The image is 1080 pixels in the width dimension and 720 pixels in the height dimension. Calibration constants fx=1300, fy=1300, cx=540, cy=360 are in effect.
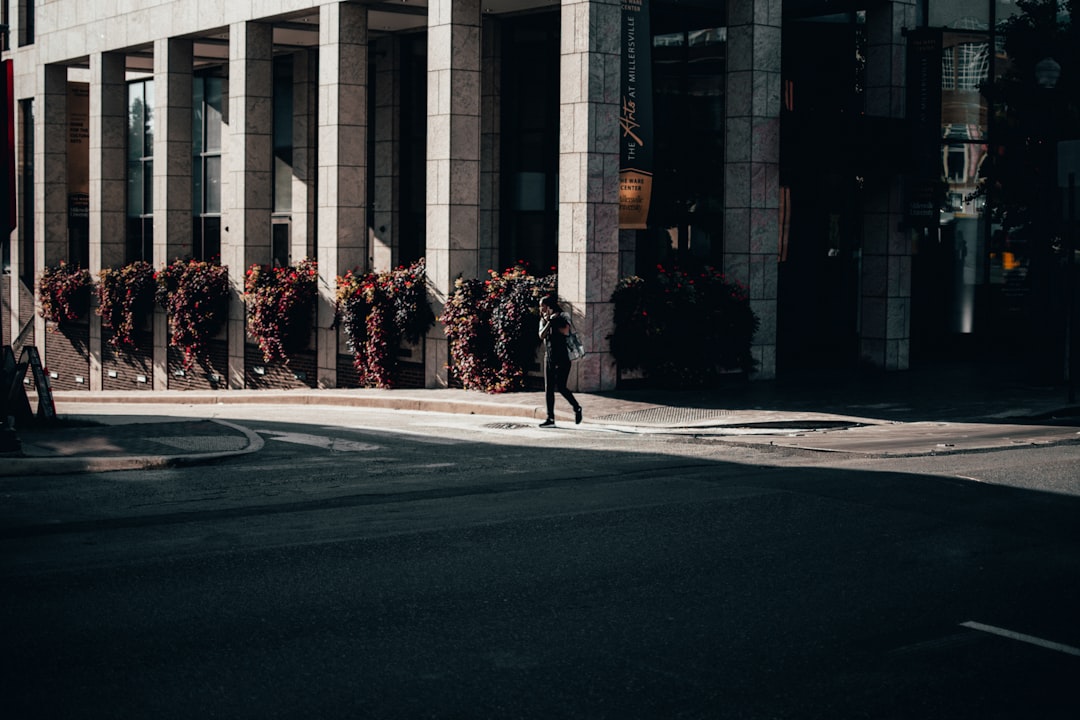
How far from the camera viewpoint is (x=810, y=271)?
26.2 m

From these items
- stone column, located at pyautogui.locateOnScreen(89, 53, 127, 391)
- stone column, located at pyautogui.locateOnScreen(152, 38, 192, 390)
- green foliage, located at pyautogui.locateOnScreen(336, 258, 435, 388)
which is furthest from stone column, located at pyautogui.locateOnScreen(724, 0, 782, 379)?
stone column, located at pyautogui.locateOnScreen(89, 53, 127, 391)

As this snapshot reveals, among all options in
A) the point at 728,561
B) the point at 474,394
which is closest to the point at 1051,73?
the point at 474,394

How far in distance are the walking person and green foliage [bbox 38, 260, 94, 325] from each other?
67.3 ft

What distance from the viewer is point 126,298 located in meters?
32.5

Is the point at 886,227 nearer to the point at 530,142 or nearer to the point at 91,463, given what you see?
the point at 530,142

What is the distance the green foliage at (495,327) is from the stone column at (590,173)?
70 cm

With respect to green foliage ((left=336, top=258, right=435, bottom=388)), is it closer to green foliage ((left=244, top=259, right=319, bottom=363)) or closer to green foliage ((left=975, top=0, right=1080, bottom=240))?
green foliage ((left=244, top=259, right=319, bottom=363))

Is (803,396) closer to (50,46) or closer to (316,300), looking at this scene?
(316,300)

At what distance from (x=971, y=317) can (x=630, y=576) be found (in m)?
20.2

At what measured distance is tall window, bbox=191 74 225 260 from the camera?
116 ft

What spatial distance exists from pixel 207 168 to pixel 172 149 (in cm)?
393

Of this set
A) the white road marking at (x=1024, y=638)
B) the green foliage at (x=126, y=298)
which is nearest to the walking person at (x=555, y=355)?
the white road marking at (x=1024, y=638)

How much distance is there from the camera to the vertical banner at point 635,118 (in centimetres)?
2083

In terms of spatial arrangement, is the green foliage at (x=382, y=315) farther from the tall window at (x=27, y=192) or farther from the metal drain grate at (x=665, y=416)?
the tall window at (x=27, y=192)
